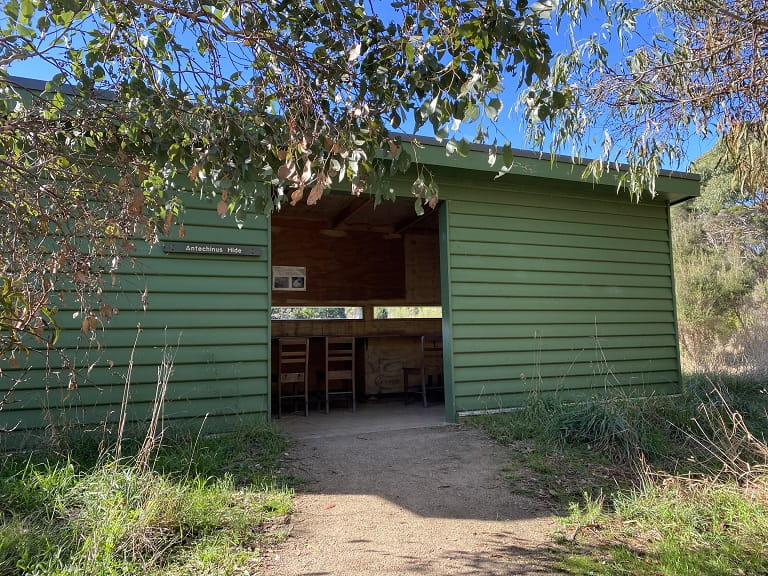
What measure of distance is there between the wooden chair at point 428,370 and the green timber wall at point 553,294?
1.66 m

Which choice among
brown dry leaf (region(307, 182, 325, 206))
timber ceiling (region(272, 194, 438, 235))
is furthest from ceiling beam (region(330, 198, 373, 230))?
brown dry leaf (region(307, 182, 325, 206))

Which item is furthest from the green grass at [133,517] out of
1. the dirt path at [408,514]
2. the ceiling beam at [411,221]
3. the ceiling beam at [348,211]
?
the ceiling beam at [411,221]

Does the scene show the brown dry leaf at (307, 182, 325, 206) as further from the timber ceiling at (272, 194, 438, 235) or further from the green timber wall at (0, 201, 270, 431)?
the timber ceiling at (272, 194, 438, 235)

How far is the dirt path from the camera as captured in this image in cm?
246

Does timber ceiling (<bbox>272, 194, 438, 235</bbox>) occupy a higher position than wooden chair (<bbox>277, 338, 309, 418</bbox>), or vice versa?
timber ceiling (<bbox>272, 194, 438, 235</bbox>)

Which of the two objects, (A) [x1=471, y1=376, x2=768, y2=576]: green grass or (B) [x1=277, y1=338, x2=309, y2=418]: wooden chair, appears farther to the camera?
(B) [x1=277, y1=338, x2=309, y2=418]: wooden chair

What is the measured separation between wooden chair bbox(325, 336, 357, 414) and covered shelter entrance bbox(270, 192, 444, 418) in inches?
0.5

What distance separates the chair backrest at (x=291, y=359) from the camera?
6.07 metres

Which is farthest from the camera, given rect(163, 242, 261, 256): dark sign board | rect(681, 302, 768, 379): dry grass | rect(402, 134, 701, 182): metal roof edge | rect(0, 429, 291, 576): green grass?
rect(681, 302, 768, 379): dry grass

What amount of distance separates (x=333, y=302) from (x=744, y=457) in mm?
5877

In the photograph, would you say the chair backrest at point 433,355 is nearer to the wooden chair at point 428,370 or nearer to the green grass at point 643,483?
the wooden chair at point 428,370

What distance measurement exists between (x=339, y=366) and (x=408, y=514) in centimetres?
397

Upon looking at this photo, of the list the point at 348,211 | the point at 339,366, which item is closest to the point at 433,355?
the point at 339,366

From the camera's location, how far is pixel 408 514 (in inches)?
121
